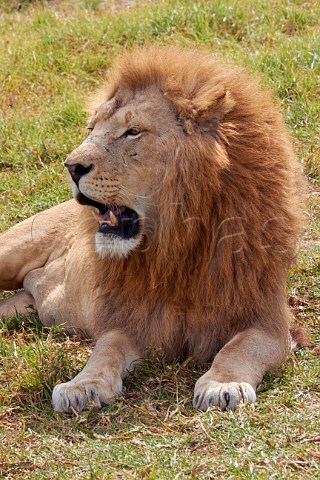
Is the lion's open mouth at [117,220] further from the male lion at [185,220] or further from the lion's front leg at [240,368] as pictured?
the lion's front leg at [240,368]

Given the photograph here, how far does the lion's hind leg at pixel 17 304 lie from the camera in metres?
5.42

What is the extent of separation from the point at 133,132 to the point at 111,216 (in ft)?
1.17

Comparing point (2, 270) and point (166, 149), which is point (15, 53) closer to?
point (2, 270)

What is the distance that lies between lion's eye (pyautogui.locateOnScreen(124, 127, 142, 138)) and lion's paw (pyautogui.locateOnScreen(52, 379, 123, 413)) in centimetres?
Answer: 99

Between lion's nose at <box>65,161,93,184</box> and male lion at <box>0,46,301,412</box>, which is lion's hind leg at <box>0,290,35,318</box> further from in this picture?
lion's nose at <box>65,161,93,184</box>

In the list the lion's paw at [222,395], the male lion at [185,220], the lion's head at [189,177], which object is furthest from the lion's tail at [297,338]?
the lion's paw at [222,395]

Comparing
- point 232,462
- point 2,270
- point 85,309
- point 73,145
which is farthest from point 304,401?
point 73,145

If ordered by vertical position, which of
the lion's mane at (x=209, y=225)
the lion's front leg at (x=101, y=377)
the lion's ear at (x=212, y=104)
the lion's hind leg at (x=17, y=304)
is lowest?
the lion's hind leg at (x=17, y=304)

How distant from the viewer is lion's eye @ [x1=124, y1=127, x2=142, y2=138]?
4.12 m

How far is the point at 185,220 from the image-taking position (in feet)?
13.4

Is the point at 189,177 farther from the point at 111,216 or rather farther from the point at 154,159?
the point at 111,216

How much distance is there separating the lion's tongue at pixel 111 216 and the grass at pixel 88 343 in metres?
0.62

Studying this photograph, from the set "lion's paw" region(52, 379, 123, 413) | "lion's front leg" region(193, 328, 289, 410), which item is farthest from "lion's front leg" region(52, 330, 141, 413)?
"lion's front leg" region(193, 328, 289, 410)

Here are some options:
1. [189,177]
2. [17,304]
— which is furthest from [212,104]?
[17,304]
